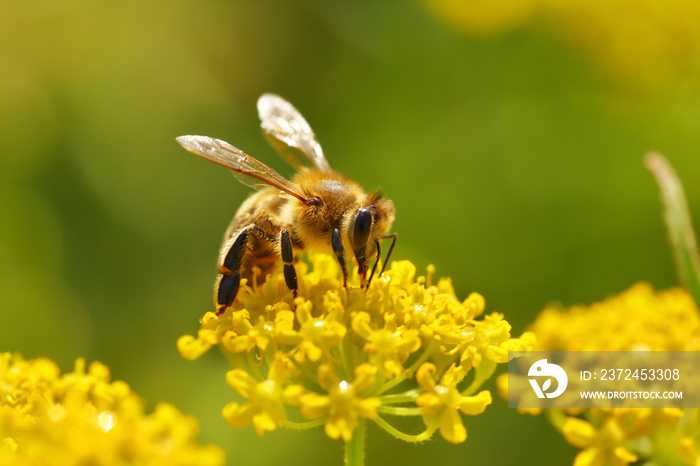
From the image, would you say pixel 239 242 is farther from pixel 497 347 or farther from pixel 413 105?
pixel 413 105

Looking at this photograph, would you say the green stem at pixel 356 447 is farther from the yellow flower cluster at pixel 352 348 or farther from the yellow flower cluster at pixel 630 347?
the yellow flower cluster at pixel 630 347

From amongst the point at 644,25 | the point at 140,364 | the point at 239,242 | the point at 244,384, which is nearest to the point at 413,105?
the point at 644,25

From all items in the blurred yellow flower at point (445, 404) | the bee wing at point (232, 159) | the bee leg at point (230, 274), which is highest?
the bee wing at point (232, 159)

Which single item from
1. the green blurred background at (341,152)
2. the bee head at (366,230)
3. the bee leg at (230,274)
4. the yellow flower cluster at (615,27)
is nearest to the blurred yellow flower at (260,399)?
the bee leg at (230,274)

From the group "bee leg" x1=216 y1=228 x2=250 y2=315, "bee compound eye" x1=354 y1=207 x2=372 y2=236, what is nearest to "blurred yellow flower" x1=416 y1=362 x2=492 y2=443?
"bee compound eye" x1=354 y1=207 x2=372 y2=236

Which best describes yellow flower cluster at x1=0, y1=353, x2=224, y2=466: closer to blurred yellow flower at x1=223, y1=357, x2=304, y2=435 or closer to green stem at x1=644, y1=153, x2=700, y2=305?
blurred yellow flower at x1=223, y1=357, x2=304, y2=435
